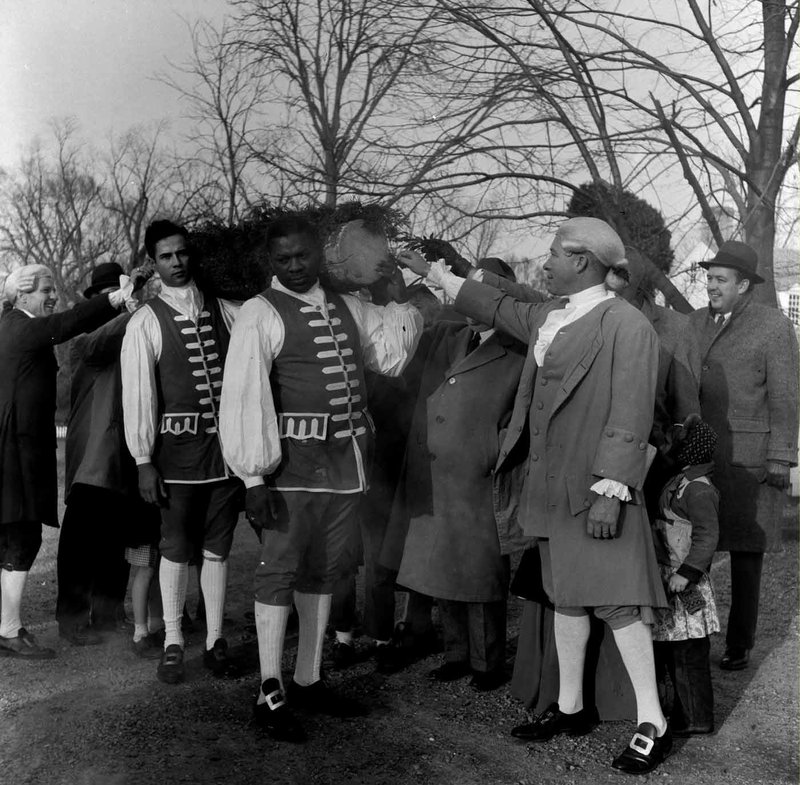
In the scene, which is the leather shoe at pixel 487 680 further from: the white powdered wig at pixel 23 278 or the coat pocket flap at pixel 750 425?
the white powdered wig at pixel 23 278

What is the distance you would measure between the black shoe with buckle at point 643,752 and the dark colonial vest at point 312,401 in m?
1.19

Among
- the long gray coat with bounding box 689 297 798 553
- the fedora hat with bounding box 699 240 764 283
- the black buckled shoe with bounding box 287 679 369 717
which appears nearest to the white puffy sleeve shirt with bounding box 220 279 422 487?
the black buckled shoe with bounding box 287 679 369 717

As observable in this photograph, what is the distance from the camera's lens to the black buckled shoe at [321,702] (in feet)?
10.5

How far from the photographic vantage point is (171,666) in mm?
3551

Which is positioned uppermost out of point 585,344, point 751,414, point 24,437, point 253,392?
point 585,344

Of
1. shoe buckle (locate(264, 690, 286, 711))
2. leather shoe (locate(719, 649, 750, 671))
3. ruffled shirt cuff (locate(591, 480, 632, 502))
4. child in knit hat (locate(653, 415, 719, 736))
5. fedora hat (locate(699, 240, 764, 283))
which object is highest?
fedora hat (locate(699, 240, 764, 283))

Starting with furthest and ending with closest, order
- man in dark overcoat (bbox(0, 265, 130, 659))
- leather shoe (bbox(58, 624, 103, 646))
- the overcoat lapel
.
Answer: leather shoe (bbox(58, 624, 103, 646)), man in dark overcoat (bbox(0, 265, 130, 659)), the overcoat lapel

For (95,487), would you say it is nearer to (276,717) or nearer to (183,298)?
(183,298)

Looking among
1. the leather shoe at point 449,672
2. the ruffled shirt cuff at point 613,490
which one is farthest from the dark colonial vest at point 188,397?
the ruffled shirt cuff at point 613,490

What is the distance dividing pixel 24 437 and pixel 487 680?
2.16 metres

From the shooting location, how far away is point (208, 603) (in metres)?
3.67

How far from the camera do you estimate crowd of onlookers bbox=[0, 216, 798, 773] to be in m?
2.90

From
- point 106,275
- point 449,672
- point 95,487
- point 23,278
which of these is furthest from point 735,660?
point 23,278

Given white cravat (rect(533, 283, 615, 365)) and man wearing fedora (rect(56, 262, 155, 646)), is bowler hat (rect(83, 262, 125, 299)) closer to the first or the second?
man wearing fedora (rect(56, 262, 155, 646))
